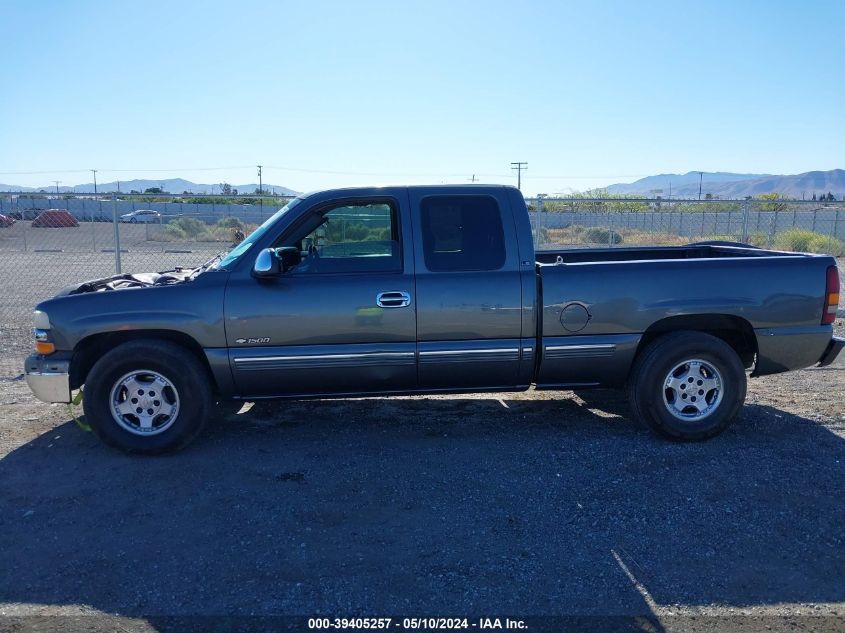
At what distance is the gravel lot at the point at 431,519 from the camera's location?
3.44 metres

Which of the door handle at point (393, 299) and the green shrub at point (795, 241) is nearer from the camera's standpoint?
the door handle at point (393, 299)

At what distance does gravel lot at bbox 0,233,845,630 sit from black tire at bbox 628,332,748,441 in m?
0.18

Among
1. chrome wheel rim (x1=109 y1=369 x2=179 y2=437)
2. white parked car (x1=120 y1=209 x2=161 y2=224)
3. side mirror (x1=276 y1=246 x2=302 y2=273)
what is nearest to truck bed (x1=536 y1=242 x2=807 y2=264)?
side mirror (x1=276 y1=246 x2=302 y2=273)

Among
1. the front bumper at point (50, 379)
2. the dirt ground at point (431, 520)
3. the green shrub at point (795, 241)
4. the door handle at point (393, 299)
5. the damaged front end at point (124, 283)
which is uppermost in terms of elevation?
the damaged front end at point (124, 283)

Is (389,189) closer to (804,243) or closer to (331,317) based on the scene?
(331,317)

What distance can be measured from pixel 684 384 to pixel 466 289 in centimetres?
187

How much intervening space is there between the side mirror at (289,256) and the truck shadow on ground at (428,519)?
1391mm

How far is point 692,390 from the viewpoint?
550 cm

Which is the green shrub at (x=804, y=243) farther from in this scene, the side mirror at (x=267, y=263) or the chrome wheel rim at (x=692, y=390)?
the side mirror at (x=267, y=263)

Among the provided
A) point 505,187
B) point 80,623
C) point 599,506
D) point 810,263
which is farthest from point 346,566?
point 810,263

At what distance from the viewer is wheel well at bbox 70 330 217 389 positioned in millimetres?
5289

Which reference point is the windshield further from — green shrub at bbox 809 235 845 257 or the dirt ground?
green shrub at bbox 809 235 845 257

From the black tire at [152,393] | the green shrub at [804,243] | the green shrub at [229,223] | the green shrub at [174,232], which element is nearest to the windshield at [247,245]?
the black tire at [152,393]

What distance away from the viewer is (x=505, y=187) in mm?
5512
